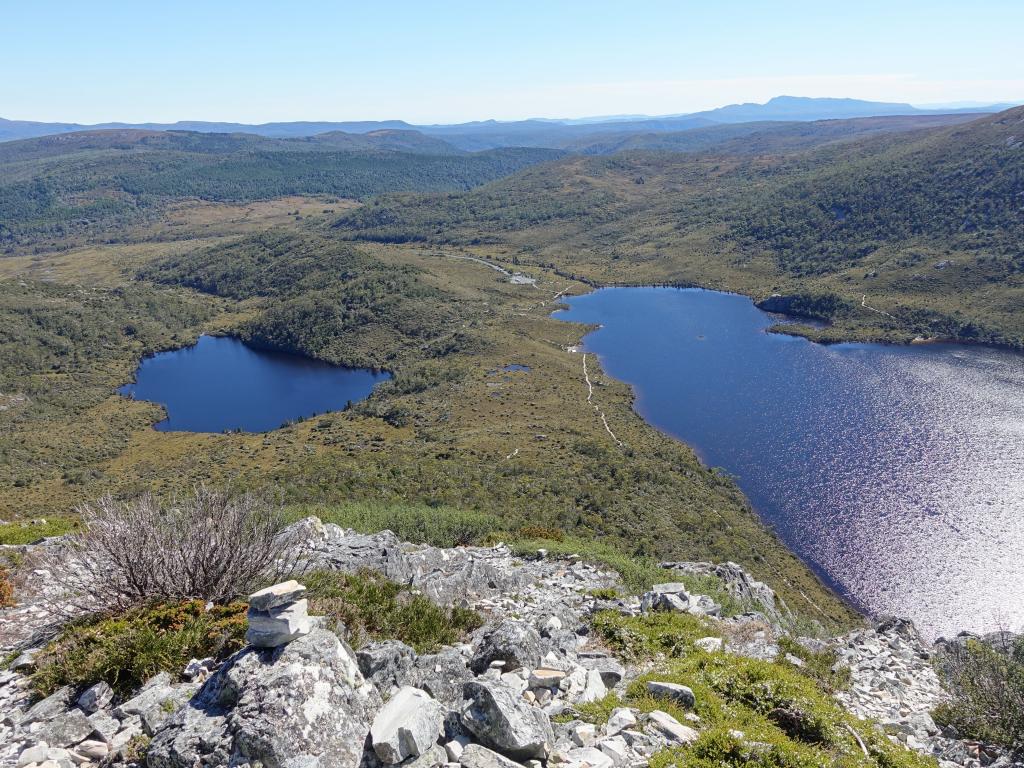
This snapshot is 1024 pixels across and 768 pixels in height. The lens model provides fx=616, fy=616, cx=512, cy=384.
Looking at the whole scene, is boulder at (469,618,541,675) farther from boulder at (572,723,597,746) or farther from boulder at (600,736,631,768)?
boulder at (600,736,631,768)

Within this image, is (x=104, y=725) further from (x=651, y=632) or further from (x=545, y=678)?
(x=651, y=632)

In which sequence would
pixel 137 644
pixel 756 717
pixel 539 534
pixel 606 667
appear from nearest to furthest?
pixel 137 644 < pixel 756 717 < pixel 606 667 < pixel 539 534

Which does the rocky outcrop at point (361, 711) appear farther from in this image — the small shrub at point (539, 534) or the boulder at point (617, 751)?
the small shrub at point (539, 534)

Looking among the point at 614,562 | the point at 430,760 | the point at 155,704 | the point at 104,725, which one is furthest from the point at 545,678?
the point at 614,562

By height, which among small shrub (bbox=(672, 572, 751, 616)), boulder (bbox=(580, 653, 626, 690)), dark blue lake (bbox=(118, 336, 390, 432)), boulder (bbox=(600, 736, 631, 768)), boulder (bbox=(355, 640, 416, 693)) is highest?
boulder (bbox=(355, 640, 416, 693))

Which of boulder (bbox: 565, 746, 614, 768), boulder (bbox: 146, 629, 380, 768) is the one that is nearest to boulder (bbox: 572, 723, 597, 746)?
boulder (bbox: 565, 746, 614, 768)

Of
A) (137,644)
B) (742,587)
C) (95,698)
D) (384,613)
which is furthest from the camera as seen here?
(742,587)

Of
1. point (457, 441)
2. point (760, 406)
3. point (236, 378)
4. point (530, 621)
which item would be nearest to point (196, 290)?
point (236, 378)
